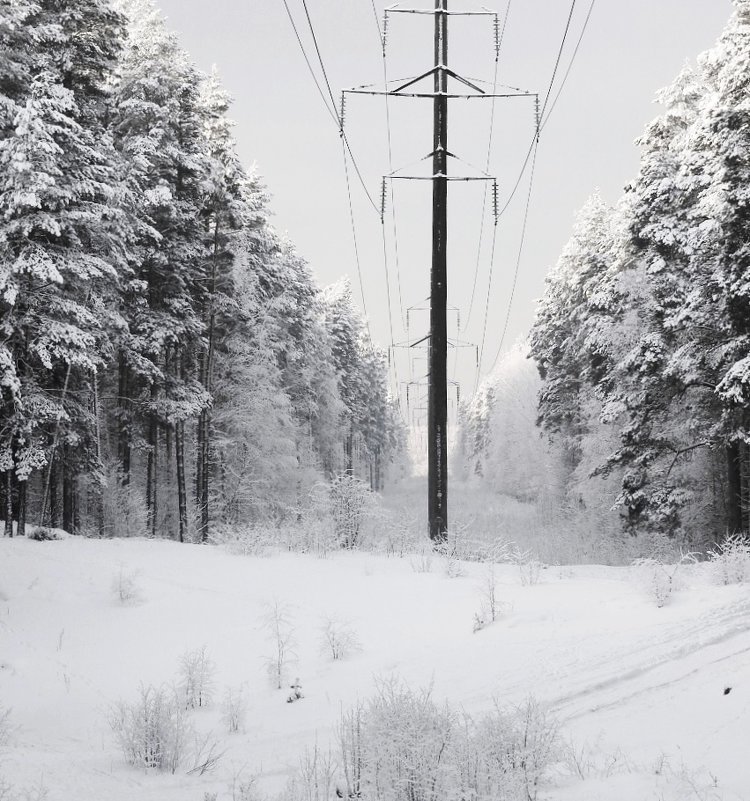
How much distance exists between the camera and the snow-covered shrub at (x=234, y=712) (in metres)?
5.10

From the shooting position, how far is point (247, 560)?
33.0 feet

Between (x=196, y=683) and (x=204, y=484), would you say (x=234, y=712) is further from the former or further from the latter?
(x=204, y=484)

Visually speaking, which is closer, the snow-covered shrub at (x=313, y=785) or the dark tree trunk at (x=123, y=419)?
the snow-covered shrub at (x=313, y=785)

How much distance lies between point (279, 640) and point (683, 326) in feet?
40.4

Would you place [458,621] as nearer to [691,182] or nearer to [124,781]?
[124,781]

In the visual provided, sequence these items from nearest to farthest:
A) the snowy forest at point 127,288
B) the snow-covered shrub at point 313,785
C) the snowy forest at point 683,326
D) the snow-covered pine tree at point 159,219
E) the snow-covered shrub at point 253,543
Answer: the snow-covered shrub at point 313,785
the snow-covered shrub at point 253,543
the snowy forest at point 683,326
the snowy forest at point 127,288
the snow-covered pine tree at point 159,219

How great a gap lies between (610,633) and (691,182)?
1274cm

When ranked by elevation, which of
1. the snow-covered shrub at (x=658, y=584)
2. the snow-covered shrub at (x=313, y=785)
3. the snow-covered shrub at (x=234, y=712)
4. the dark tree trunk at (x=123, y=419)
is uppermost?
the dark tree trunk at (x=123, y=419)

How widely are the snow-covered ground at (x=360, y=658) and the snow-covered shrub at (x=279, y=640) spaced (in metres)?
0.12

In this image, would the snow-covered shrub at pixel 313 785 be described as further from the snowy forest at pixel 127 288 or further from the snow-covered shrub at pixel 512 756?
the snowy forest at pixel 127 288

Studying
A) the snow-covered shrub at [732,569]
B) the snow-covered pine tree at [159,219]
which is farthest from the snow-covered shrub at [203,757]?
the snow-covered pine tree at [159,219]

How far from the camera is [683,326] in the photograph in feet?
47.9

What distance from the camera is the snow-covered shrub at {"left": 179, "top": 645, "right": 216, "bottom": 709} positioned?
18.7 ft

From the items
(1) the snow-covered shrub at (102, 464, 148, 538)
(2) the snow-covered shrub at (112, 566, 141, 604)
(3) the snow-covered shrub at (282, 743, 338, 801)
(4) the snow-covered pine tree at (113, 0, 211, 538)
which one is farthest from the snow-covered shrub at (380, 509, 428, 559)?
(1) the snow-covered shrub at (102, 464, 148, 538)
